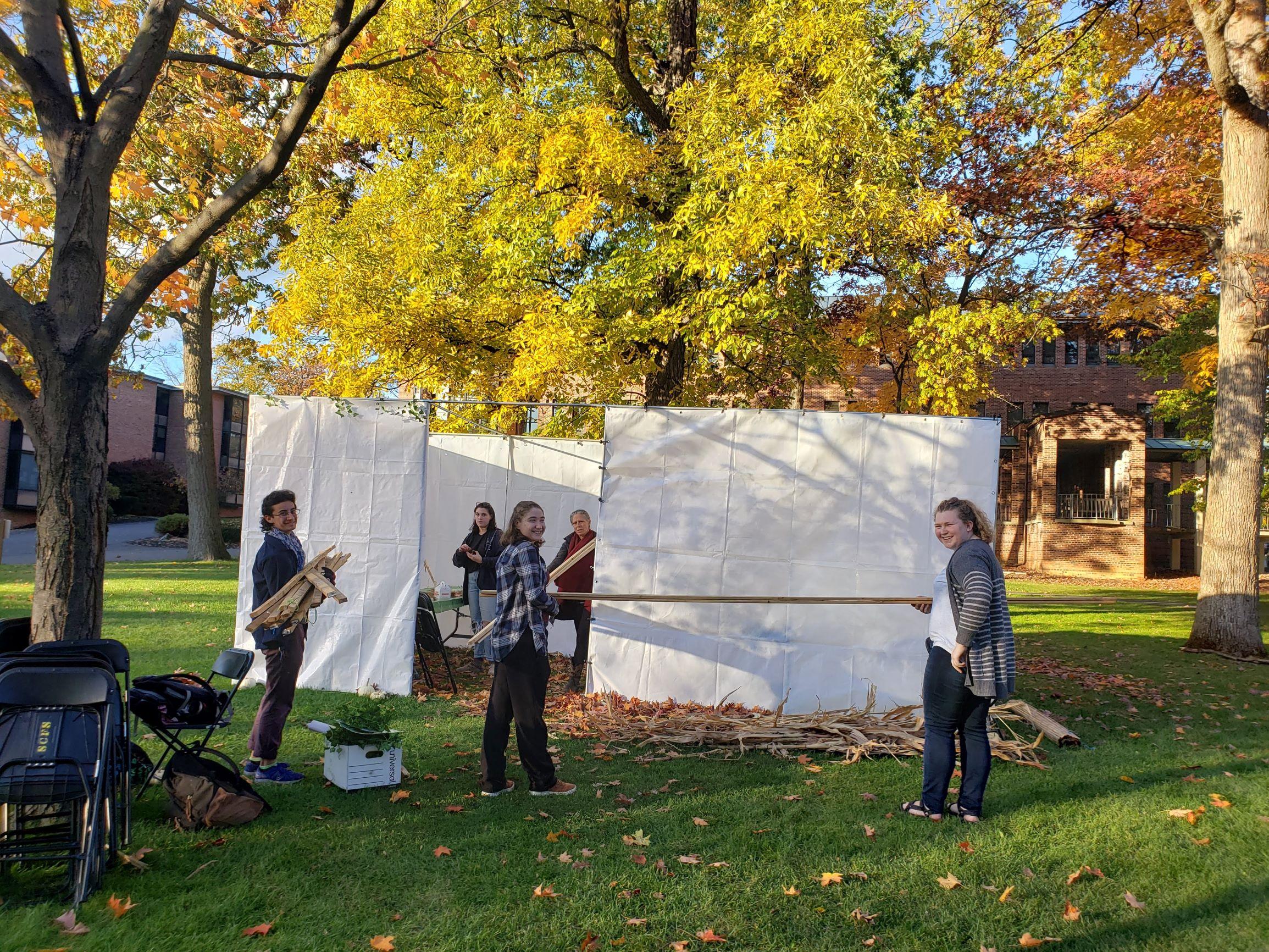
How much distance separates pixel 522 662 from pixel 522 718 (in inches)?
13.5

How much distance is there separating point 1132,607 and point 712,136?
14179mm

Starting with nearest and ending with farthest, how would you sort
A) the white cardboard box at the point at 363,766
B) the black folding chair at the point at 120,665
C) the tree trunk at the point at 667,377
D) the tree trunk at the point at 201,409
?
the black folding chair at the point at 120,665
the white cardboard box at the point at 363,766
the tree trunk at the point at 667,377
the tree trunk at the point at 201,409

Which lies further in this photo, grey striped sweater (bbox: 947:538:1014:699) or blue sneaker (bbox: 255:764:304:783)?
blue sneaker (bbox: 255:764:304:783)

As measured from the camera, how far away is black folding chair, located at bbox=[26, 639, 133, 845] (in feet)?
14.3

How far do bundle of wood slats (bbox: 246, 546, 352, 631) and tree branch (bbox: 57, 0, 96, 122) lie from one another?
2.96 meters

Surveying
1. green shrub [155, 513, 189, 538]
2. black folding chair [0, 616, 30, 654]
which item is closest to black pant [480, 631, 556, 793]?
black folding chair [0, 616, 30, 654]

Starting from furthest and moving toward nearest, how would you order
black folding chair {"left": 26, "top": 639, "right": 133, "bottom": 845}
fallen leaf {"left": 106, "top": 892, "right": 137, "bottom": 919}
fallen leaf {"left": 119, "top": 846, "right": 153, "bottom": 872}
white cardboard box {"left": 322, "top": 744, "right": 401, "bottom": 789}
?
white cardboard box {"left": 322, "top": 744, "right": 401, "bottom": 789} → black folding chair {"left": 26, "top": 639, "right": 133, "bottom": 845} → fallen leaf {"left": 119, "top": 846, "right": 153, "bottom": 872} → fallen leaf {"left": 106, "top": 892, "right": 137, "bottom": 919}

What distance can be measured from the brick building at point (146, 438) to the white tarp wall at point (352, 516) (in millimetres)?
30250

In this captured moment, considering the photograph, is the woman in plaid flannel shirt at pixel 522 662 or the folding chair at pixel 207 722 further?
the woman in plaid flannel shirt at pixel 522 662

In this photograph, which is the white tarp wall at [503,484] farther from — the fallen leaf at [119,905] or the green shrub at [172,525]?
the green shrub at [172,525]

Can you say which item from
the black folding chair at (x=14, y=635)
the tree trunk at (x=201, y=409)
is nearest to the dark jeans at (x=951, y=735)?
the black folding chair at (x=14, y=635)

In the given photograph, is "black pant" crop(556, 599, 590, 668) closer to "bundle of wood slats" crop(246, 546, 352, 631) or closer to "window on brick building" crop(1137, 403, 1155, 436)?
"bundle of wood slats" crop(246, 546, 352, 631)

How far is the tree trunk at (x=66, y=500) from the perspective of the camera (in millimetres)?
4910

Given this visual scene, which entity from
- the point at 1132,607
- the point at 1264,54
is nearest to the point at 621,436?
the point at 1264,54
